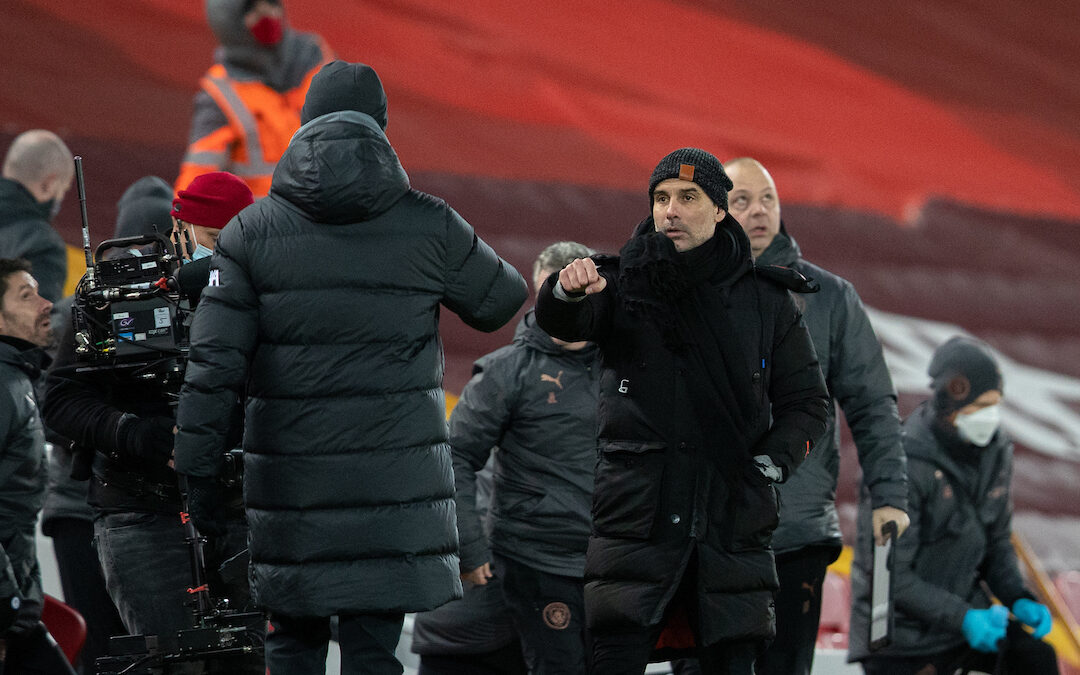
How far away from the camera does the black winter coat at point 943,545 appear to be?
17.9ft

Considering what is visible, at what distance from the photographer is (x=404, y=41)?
7.31m

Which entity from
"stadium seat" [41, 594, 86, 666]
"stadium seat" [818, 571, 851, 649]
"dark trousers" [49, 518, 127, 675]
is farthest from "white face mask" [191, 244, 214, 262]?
"stadium seat" [818, 571, 851, 649]

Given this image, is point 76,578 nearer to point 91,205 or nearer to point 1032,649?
point 91,205

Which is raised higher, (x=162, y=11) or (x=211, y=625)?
(x=162, y=11)

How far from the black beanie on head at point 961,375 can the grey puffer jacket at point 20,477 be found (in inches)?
122

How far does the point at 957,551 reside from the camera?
222 inches

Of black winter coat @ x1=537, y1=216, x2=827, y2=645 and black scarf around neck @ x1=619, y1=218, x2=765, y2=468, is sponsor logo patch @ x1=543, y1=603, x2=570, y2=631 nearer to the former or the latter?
black winter coat @ x1=537, y1=216, x2=827, y2=645

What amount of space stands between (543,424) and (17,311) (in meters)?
1.49

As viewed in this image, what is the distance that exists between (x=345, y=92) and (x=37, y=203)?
9.76ft

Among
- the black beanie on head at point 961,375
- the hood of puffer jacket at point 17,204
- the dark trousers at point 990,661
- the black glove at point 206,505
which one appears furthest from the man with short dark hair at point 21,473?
the black beanie on head at point 961,375

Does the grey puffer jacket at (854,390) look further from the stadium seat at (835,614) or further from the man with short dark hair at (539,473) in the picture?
the stadium seat at (835,614)

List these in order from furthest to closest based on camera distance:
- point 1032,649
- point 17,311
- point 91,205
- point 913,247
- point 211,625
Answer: point 913,247 < point 91,205 < point 1032,649 < point 17,311 < point 211,625

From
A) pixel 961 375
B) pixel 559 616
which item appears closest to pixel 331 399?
pixel 559 616

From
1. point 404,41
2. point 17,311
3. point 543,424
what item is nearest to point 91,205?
point 404,41
